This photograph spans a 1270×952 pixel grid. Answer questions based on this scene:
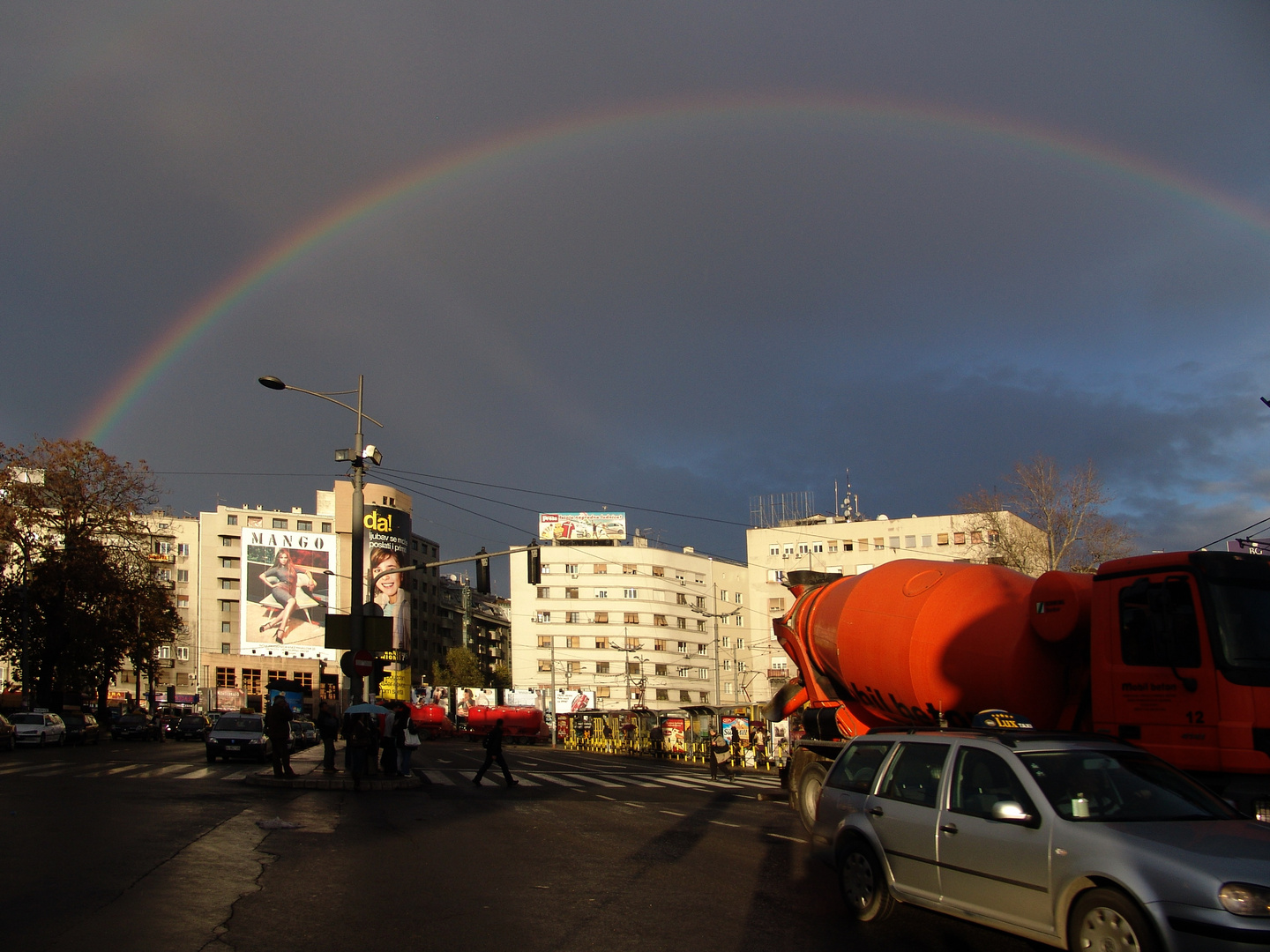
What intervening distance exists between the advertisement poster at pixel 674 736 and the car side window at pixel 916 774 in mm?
37158

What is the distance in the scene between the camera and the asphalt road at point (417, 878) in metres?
7.04

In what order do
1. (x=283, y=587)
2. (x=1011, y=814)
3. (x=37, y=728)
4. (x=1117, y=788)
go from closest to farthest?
(x=1011, y=814) < (x=1117, y=788) < (x=37, y=728) < (x=283, y=587)

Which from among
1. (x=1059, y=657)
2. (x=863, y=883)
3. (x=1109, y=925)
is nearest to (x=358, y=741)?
(x=1059, y=657)

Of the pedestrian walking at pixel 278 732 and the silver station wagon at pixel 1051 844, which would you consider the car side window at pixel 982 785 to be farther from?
the pedestrian walking at pixel 278 732

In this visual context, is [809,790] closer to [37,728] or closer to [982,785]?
[982,785]

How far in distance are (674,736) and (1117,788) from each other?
39012mm

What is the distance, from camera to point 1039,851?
600 centimetres

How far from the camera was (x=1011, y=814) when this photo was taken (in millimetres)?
6172

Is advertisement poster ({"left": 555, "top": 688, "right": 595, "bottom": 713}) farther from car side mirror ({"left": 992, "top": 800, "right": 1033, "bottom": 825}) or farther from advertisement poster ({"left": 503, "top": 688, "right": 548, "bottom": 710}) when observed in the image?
car side mirror ({"left": 992, "top": 800, "right": 1033, "bottom": 825})

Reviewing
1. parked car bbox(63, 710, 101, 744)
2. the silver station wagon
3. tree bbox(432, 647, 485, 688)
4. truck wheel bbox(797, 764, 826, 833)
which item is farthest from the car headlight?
tree bbox(432, 647, 485, 688)

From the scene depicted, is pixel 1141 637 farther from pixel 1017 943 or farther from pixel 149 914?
pixel 149 914

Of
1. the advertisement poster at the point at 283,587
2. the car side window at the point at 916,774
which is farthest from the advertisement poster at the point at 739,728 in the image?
the advertisement poster at the point at 283,587

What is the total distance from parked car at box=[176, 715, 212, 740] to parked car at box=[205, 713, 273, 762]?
2730 cm

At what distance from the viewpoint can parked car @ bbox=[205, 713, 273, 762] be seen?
30.1m
